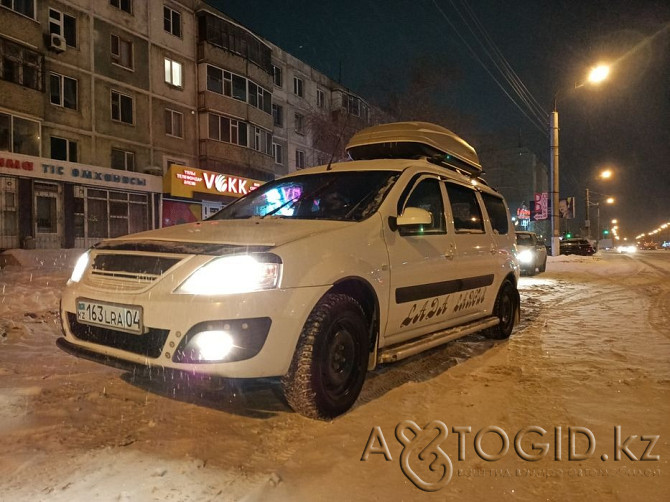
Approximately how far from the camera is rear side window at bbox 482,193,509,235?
5.79 m

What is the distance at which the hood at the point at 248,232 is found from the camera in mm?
3055

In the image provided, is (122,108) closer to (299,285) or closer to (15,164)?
(15,164)

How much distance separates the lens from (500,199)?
6.31 meters

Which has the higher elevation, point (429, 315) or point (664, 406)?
point (429, 315)

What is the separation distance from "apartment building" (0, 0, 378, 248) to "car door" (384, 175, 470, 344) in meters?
17.7

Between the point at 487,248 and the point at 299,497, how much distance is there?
373cm

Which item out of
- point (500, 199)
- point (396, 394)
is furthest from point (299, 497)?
point (500, 199)

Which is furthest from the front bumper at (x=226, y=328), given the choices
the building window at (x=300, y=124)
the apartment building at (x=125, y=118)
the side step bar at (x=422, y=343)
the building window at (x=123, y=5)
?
the building window at (x=300, y=124)

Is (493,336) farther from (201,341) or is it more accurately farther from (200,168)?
(200,168)

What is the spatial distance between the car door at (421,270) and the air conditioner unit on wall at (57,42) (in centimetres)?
1958

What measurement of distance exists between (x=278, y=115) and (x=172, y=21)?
29.7 feet

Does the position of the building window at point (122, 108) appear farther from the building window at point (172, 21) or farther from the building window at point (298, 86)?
the building window at point (298, 86)

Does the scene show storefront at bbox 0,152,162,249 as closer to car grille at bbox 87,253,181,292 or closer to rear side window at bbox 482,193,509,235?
car grille at bbox 87,253,181,292

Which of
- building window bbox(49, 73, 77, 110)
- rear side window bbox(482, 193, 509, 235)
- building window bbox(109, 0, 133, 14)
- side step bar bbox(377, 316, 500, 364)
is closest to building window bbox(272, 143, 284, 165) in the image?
building window bbox(109, 0, 133, 14)
